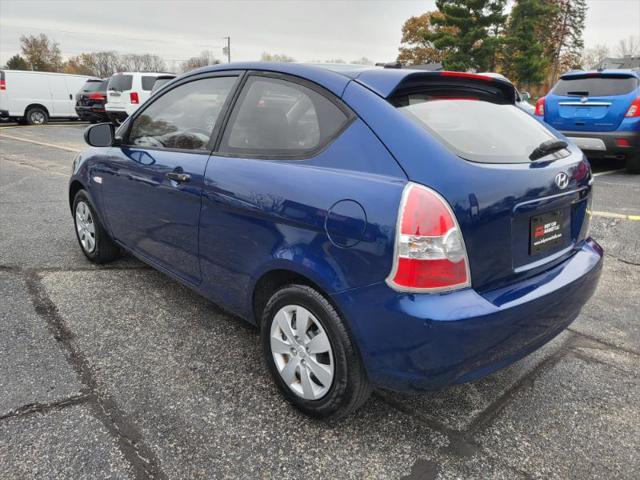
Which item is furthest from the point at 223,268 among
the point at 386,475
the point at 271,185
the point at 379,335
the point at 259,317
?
the point at 386,475

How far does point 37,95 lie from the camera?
1984 centimetres

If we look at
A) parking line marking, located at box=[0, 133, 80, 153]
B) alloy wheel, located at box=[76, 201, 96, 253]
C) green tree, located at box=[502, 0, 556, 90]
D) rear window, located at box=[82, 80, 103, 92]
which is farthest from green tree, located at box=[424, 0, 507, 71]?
alloy wheel, located at box=[76, 201, 96, 253]

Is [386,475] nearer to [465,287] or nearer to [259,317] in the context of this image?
[465,287]

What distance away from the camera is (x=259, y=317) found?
259cm

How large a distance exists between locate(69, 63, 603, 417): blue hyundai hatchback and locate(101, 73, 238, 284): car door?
2 centimetres

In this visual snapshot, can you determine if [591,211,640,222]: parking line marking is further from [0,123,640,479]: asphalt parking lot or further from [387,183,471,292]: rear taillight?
[387,183,471,292]: rear taillight

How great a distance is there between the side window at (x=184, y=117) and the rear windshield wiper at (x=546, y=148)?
1.60m

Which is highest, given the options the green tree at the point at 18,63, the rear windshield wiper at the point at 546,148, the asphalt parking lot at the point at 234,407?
the green tree at the point at 18,63

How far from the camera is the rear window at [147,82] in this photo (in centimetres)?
1694

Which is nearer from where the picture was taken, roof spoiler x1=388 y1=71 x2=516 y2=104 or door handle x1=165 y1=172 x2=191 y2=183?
roof spoiler x1=388 y1=71 x2=516 y2=104

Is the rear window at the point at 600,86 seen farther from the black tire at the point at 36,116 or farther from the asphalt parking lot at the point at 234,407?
the black tire at the point at 36,116

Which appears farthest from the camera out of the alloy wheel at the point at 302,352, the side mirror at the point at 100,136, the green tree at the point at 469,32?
the green tree at the point at 469,32

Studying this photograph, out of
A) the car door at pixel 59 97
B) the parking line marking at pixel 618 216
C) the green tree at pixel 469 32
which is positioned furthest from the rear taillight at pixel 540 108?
the green tree at pixel 469 32

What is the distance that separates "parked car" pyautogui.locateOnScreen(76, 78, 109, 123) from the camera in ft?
63.0
